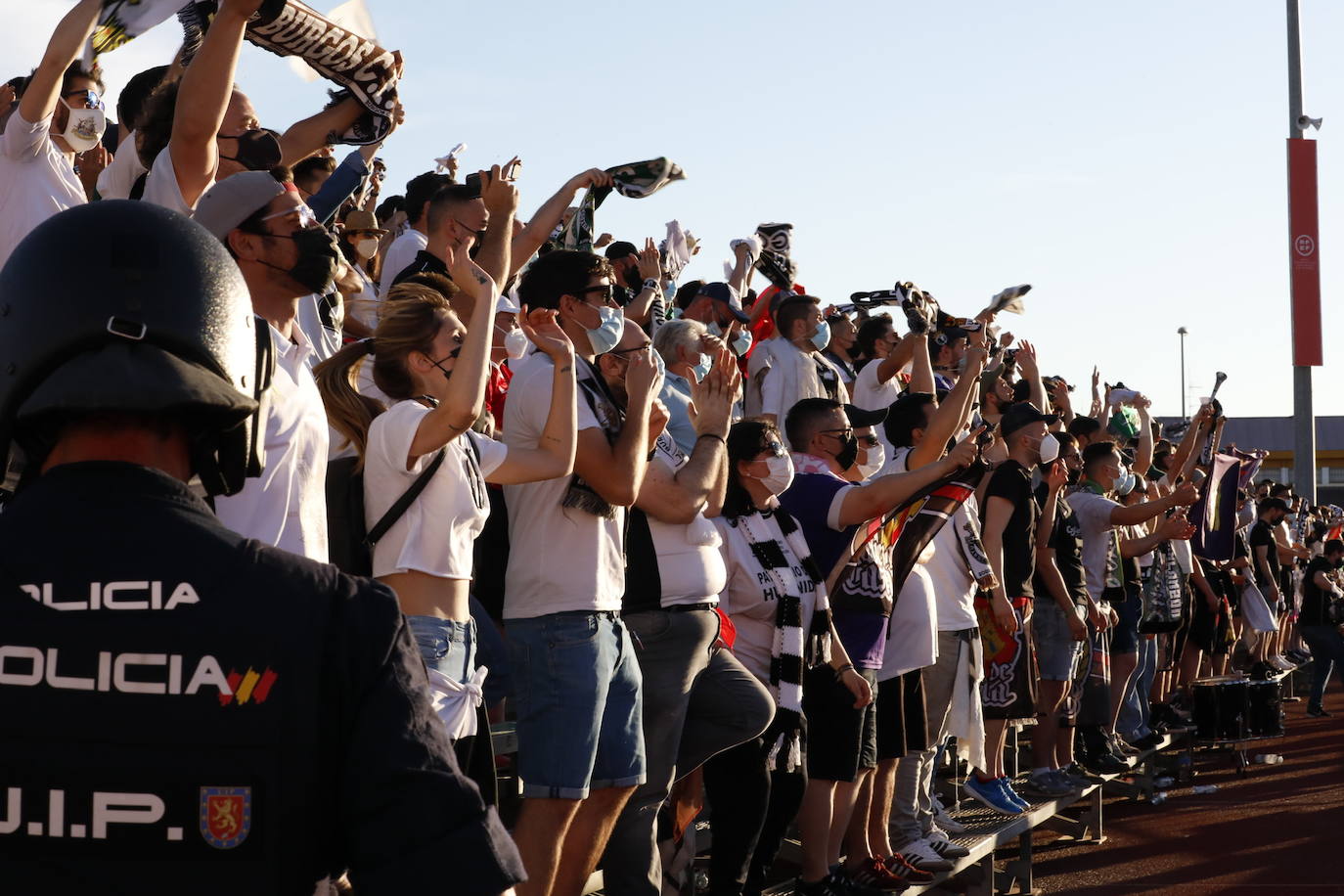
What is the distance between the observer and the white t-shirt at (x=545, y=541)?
4844mm

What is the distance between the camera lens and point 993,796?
9.55 m

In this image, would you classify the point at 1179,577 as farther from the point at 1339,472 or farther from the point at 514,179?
the point at 1339,472

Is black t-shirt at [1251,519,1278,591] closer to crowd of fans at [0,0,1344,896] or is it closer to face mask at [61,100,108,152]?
crowd of fans at [0,0,1344,896]

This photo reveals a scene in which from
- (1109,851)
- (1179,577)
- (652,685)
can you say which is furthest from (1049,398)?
(652,685)

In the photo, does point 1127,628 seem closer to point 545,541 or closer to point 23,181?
point 545,541

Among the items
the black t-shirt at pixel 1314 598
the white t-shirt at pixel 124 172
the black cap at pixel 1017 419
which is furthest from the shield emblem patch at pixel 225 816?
the black t-shirt at pixel 1314 598

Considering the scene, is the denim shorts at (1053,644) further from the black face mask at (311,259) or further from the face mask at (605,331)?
the black face mask at (311,259)

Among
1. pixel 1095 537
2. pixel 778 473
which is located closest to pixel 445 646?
pixel 778 473

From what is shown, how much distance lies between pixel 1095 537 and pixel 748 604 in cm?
615

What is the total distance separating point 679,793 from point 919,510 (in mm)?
2008

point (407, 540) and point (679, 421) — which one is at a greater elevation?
point (679, 421)

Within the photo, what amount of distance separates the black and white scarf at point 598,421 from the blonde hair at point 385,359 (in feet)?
2.37

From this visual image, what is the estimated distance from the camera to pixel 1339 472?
57.8m

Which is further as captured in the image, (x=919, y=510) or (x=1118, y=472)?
(x=1118, y=472)
